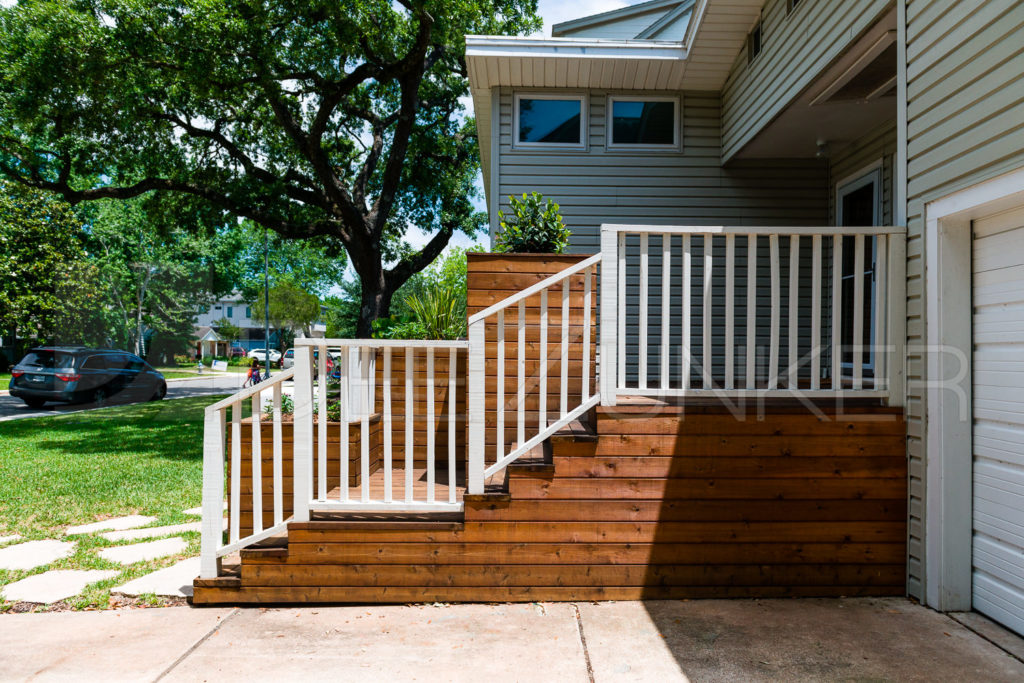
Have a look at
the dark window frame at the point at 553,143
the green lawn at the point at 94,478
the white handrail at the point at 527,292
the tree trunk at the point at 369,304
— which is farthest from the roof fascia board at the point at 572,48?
the tree trunk at the point at 369,304

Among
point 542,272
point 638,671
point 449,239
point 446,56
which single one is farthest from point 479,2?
point 638,671

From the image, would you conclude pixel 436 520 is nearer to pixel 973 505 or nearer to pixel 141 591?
pixel 141 591

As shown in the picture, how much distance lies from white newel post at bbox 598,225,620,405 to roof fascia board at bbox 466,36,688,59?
3516 mm

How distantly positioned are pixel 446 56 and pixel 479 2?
8.25 ft

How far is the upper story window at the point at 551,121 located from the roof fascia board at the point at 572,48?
0.54 meters

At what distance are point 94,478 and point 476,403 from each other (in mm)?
5087

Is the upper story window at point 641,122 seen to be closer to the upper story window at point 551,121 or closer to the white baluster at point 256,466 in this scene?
the upper story window at point 551,121

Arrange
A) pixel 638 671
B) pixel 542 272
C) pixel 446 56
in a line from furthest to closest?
pixel 446 56 < pixel 542 272 < pixel 638 671

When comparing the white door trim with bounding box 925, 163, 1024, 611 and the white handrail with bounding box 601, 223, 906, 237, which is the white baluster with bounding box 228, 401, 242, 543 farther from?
the white door trim with bounding box 925, 163, 1024, 611

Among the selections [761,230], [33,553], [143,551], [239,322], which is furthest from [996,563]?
[239,322]

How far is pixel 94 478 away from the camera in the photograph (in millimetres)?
6023

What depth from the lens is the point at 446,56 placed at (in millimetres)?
11828

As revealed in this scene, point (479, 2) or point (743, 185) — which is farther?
point (479, 2)

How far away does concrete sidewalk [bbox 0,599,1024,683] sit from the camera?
2.40 m
